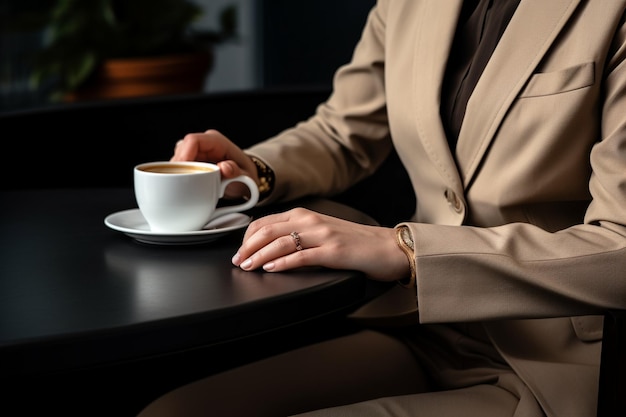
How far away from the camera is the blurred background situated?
4527 millimetres

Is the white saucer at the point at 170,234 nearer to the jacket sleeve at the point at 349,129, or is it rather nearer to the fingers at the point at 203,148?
the fingers at the point at 203,148

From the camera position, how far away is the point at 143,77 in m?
4.46

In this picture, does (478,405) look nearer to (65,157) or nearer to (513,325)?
(513,325)

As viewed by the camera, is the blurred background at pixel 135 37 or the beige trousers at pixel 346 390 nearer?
the beige trousers at pixel 346 390

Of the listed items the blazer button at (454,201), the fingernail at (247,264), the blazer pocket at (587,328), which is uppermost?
the blazer button at (454,201)

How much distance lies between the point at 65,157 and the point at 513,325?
3.71 feet

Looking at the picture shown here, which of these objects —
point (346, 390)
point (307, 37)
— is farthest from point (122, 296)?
point (307, 37)

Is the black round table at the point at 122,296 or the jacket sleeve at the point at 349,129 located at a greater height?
the jacket sleeve at the point at 349,129

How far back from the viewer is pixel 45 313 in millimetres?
971

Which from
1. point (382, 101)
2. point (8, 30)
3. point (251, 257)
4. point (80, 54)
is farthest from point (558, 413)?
point (8, 30)

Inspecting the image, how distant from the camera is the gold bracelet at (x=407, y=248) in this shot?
117cm

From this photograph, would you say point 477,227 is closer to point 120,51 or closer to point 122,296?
point 122,296

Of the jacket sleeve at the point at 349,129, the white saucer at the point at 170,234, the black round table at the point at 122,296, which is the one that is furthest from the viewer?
the jacket sleeve at the point at 349,129

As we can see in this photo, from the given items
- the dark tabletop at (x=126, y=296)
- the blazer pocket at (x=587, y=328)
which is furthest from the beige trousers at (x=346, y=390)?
the dark tabletop at (x=126, y=296)
